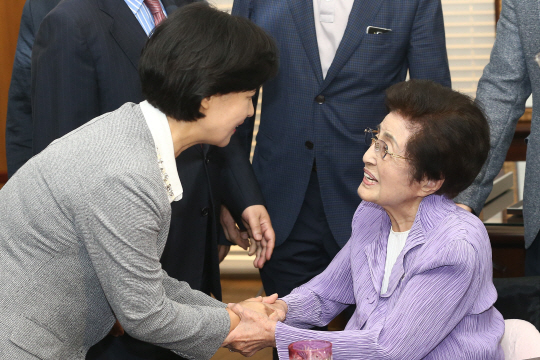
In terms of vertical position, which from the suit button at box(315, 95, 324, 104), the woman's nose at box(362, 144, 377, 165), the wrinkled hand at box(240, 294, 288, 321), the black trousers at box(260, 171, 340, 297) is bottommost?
the black trousers at box(260, 171, 340, 297)

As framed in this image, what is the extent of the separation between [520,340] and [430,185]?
460 mm

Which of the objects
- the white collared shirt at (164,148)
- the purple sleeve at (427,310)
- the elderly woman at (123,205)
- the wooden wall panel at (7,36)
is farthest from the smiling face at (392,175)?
the wooden wall panel at (7,36)

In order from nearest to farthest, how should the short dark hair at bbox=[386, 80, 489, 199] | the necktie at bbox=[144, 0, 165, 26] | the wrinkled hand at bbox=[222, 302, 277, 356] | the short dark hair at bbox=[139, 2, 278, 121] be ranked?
the short dark hair at bbox=[139, 2, 278, 121], the short dark hair at bbox=[386, 80, 489, 199], the wrinkled hand at bbox=[222, 302, 277, 356], the necktie at bbox=[144, 0, 165, 26]

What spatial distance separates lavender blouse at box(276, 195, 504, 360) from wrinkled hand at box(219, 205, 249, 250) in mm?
Answer: 801

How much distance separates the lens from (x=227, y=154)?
2.35 meters

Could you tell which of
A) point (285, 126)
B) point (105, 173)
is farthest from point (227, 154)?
point (105, 173)

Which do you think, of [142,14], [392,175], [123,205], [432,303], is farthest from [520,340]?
[142,14]

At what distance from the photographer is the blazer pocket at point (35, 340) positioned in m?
1.42

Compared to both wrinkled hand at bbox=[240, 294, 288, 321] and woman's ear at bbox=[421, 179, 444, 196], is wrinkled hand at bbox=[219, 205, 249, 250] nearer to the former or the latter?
wrinkled hand at bbox=[240, 294, 288, 321]

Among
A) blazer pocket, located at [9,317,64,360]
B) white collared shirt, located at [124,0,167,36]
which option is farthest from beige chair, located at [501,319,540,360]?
white collared shirt, located at [124,0,167,36]

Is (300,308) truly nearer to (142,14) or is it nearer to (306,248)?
(306,248)

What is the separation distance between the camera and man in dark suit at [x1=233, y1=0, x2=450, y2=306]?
2264mm

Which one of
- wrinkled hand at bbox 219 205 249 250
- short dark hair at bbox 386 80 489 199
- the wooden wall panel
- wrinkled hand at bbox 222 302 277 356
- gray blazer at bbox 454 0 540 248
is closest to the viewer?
short dark hair at bbox 386 80 489 199

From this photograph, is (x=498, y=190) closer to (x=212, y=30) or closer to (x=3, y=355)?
(x=212, y=30)
